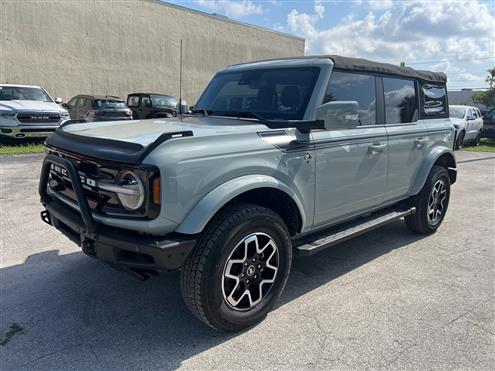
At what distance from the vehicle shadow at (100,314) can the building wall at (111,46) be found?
17.5m

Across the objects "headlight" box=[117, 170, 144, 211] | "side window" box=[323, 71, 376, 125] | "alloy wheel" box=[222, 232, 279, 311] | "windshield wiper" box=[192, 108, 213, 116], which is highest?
"side window" box=[323, 71, 376, 125]

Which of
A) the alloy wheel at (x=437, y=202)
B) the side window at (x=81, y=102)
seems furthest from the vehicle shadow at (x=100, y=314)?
the side window at (x=81, y=102)

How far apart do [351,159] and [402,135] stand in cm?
106

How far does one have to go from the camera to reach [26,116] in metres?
11.2

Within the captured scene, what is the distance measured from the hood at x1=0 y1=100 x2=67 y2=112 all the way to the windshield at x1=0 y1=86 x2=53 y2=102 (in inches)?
18.7

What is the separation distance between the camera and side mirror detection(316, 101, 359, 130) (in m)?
3.30

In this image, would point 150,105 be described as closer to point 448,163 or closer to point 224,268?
point 448,163

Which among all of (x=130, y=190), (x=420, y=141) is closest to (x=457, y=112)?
(x=420, y=141)

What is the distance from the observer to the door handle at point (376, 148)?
395 centimetres

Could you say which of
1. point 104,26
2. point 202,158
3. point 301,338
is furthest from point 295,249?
point 104,26

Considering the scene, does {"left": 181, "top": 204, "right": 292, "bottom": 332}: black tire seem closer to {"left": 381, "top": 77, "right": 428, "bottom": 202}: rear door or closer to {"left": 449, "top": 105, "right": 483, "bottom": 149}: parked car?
{"left": 381, "top": 77, "right": 428, "bottom": 202}: rear door

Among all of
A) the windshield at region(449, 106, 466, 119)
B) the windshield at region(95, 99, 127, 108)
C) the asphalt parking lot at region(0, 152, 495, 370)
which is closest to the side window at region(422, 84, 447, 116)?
the asphalt parking lot at region(0, 152, 495, 370)

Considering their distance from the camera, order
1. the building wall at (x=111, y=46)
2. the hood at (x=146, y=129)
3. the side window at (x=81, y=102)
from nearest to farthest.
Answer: the hood at (x=146, y=129)
the side window at (x=81, y=102)
the building wall at (x=111, y=46)

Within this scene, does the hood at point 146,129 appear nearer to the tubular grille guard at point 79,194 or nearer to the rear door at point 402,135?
the tubular grille guard at point 79,194
